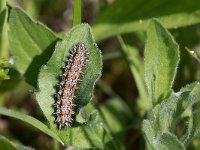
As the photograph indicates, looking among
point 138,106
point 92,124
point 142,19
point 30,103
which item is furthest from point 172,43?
point 30,103

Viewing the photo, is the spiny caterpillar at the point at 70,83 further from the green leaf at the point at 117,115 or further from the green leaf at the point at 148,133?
the green leaf at the point at 117,115

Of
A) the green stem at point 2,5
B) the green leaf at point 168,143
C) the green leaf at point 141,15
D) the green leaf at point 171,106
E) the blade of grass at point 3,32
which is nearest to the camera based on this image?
the green leaf at point 168,143

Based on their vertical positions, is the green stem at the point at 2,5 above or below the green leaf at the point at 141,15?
above

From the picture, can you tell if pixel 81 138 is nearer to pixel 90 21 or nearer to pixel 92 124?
pixel 92 124

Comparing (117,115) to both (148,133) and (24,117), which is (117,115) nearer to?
(24,117)

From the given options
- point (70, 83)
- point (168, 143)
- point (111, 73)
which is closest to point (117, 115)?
point (111, 73)

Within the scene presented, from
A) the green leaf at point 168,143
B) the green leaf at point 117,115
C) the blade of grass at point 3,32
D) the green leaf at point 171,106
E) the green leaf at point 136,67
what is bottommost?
the green leaf at point 168,143

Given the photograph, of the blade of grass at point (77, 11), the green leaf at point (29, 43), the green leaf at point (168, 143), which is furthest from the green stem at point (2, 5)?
the green leaf at point (168, 143)

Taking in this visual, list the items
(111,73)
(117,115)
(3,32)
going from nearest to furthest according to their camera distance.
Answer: (3,32) → (117,115) → (111,73)
